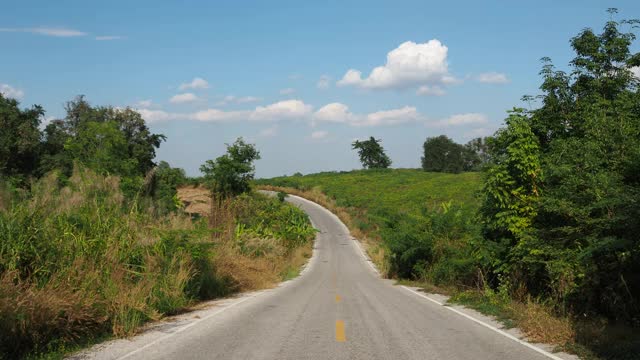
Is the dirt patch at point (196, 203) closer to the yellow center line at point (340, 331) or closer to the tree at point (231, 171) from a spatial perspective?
the tree at point (231, 171)

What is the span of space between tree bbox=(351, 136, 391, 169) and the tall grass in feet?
410

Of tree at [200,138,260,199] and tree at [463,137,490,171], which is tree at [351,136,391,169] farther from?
tree at [200,138,260,199]

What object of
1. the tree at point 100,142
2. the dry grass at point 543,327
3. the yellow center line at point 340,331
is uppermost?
the tree at point 100,142

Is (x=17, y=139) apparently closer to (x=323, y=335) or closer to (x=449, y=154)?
(x=323, y=335)

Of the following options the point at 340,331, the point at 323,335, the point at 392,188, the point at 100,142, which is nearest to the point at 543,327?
the point at 340,331

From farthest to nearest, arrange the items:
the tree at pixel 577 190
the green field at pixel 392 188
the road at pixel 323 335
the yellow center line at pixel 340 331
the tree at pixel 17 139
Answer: the green field at pixel 392 188
the tree at pixel 17 139
the tree at pixel 577 190
the yellow center line at pixel 340 331
the road at pixel 323 335

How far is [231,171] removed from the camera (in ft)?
162

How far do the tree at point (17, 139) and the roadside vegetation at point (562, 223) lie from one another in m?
34.7

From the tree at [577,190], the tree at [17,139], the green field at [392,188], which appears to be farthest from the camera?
the green field at [392,188]

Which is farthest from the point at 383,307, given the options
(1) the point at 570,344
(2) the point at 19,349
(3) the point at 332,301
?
(2) the point at 19,349

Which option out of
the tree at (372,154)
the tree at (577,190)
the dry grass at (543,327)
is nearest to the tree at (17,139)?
the tree at (577,190)

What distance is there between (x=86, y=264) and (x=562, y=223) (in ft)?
36.1

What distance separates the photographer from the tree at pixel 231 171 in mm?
49406

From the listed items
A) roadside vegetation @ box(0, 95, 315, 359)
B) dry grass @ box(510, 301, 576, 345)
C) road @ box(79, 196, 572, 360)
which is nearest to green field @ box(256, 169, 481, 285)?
road @ box(79, 196, 572, 360)
